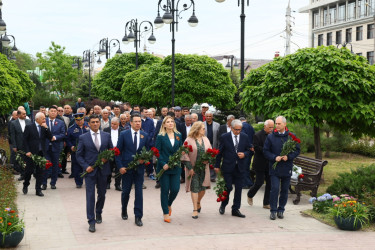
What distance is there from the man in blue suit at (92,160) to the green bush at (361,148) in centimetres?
1702

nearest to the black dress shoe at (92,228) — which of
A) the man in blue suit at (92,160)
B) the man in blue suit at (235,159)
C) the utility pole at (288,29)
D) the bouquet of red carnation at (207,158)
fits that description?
the man in blue suit at (92,160)

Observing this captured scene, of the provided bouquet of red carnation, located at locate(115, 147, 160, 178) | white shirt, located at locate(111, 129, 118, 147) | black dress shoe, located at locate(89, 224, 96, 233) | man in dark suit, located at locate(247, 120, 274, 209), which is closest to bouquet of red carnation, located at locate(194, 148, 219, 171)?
bouquet of red carnation, located at locate(115, 147, 160, 178)

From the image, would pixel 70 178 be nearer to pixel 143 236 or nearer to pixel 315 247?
pixel 143 236

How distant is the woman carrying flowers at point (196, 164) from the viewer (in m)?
9.20

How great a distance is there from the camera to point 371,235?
8406 mm

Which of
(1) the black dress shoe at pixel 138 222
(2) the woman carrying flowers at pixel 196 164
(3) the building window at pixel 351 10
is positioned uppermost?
(3) the building window at pixel 351 10

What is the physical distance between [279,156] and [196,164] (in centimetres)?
158

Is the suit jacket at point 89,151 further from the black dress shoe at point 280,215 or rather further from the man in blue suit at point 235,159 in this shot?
the black dress shoe at point 280,215

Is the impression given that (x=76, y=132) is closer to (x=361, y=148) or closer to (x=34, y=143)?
(x=34, y=143)

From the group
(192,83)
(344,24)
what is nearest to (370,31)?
(344,24)

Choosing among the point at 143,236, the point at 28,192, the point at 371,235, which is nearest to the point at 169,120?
the point at 143,236

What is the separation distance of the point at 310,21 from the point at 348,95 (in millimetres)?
77493

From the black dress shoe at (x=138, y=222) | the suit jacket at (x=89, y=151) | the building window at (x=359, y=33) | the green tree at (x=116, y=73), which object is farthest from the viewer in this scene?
the building window at (x=359, y=33)

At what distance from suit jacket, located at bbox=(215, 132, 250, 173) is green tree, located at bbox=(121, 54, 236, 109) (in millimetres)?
17494
